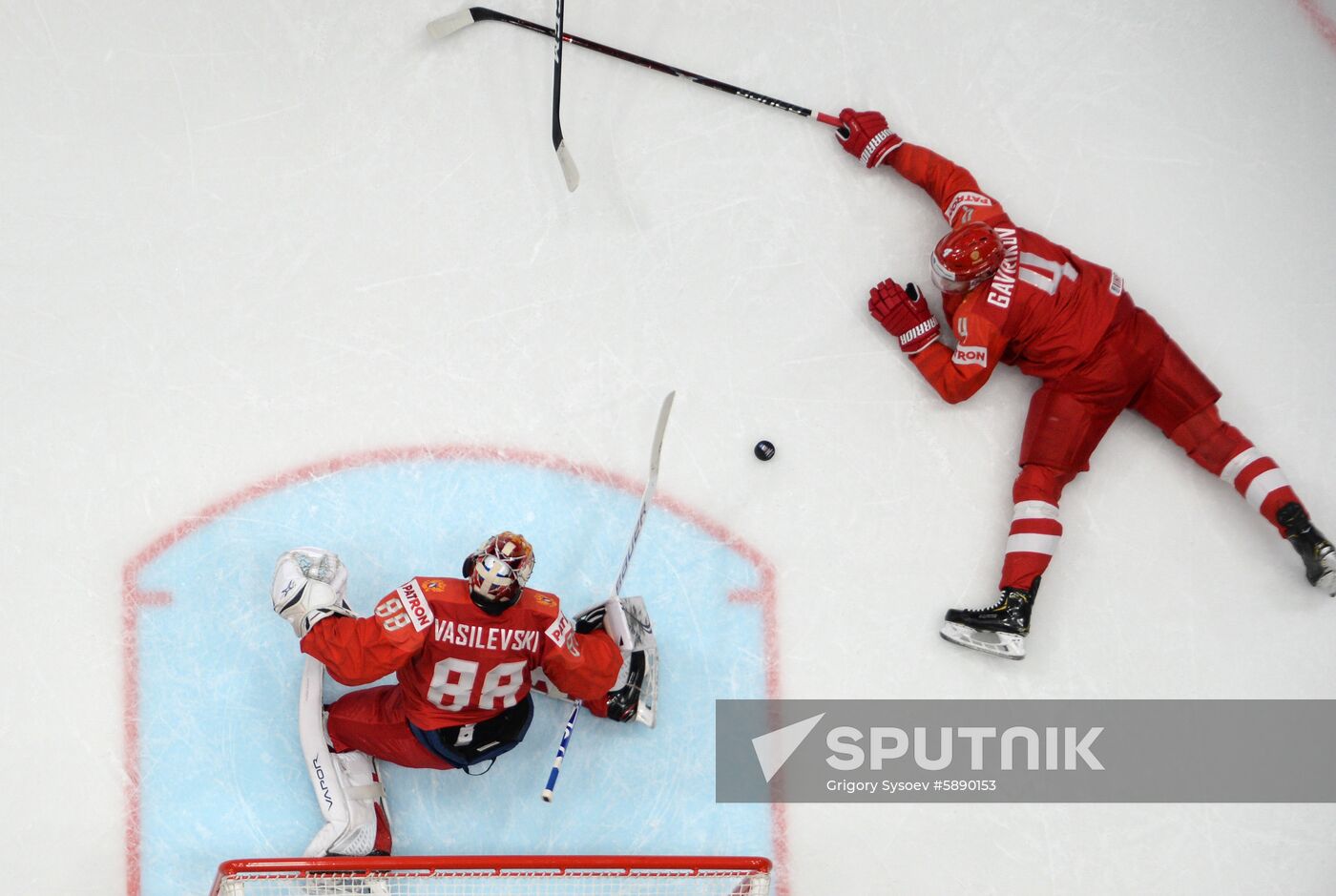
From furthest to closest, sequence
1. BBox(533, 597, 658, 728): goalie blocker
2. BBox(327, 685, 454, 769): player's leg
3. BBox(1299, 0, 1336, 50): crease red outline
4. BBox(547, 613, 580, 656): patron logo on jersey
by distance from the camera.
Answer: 1. BBox(1299, 0, 1336, 50): crease red outline
2. BBox(533, 597, 658, 728): goalie blocker
3. BBox(327, 685, 454, 769): player's leg
4. BBox(547, 613, 580, 656): patron logo on jersey

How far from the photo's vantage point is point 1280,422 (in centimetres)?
398

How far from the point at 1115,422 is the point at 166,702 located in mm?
2932

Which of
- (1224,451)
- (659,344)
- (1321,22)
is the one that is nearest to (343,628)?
(659,344)

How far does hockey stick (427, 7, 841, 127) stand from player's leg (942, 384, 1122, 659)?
1.12m

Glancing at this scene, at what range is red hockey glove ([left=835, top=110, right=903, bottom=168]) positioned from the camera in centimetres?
386

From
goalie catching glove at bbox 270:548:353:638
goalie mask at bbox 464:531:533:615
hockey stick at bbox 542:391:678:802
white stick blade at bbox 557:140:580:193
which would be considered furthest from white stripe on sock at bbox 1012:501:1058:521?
goalie catching glove at bbox 270:548:353:638

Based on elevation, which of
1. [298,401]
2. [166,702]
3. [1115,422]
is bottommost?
[166,702]

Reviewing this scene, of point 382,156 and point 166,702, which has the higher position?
point 382,156

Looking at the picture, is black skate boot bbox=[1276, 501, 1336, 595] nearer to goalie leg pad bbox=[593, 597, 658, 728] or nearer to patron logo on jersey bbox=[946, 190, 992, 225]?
patron logo on jersey bbox=[946, 190, 992, 225]

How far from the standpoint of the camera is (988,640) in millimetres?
3750

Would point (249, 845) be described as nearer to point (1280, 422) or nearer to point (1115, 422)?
point (1115, 422)

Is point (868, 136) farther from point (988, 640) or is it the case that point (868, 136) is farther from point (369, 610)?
point (369, 610)

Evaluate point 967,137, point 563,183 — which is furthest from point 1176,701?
point 563,183

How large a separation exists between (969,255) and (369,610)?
198 cm
